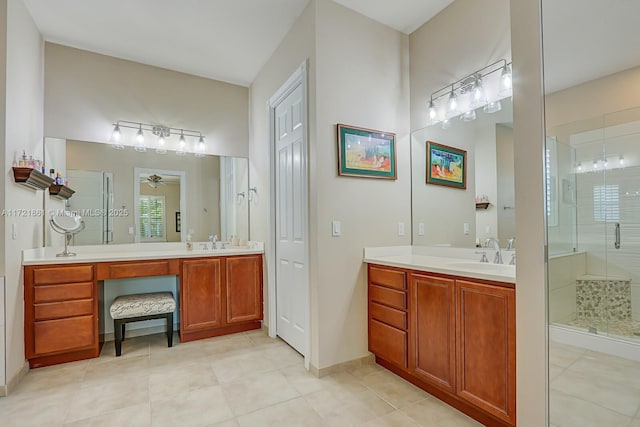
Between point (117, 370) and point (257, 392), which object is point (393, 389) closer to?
point (257, 392)

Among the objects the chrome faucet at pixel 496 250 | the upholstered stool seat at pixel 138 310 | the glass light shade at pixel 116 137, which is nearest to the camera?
the chrome faucet at pixel 496 250

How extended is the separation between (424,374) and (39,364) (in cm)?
303

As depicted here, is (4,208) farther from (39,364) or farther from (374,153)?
(374,153)

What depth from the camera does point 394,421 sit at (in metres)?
1.80

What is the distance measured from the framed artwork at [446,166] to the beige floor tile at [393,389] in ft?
5.10

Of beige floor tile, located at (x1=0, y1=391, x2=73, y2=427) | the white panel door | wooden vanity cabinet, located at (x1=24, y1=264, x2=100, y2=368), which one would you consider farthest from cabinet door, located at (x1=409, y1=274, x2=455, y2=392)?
wooden vanity cabinet, located at (x1=24, y1=264, x2=100, y2=368)

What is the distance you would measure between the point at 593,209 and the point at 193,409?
7.93 ft

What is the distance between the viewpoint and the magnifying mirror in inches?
111

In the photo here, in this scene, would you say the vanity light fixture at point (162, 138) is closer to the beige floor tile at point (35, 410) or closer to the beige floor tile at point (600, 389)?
the beige floor tile at point (35, 410)

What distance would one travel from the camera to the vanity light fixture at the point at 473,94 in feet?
6.87

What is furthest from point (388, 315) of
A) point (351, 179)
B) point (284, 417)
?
point (351, 179)

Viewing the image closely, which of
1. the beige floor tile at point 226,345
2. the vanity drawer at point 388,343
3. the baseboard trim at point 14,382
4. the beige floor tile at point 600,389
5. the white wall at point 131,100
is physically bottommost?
the beige floor tile at point 226,345

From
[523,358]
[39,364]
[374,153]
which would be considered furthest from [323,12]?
[39,364]

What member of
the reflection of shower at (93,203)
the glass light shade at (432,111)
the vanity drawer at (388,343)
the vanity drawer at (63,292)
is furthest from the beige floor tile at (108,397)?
the glass light shade at (432,111)
